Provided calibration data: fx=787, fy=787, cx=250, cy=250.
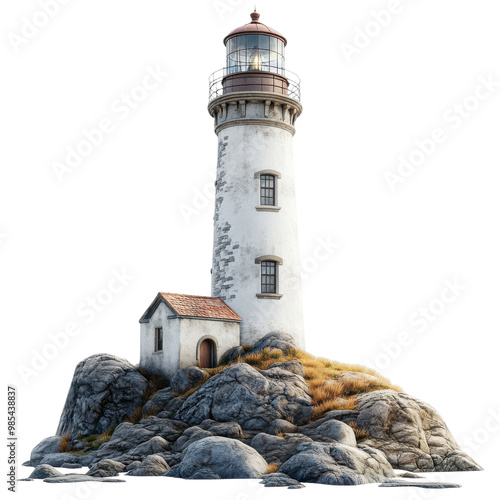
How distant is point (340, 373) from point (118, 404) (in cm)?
812

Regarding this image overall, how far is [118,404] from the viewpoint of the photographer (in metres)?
28.6

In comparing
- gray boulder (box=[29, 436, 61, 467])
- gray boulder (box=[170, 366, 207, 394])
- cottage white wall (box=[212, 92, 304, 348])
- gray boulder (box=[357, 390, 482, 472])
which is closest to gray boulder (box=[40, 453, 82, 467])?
gray boulder (box=[29, 436, 61, 467])

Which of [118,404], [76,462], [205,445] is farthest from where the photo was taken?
[118,404]

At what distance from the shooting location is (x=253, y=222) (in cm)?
3130

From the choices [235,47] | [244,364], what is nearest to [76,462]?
[244,364]

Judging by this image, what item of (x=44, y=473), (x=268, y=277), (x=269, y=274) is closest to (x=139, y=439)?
(x=44, y=473)

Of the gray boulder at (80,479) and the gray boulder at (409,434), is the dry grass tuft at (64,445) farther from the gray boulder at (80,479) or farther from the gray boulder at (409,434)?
the gray boulder at (409,434)

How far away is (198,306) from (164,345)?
6.39ft

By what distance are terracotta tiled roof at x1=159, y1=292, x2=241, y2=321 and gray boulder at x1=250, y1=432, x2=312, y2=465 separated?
7338mm

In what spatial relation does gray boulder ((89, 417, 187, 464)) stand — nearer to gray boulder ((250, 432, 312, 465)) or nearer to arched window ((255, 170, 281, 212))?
gray boulder ((250, 432, 312, 465))

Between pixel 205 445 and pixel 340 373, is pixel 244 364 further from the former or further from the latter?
pixel 205 445

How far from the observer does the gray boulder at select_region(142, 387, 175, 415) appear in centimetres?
2723

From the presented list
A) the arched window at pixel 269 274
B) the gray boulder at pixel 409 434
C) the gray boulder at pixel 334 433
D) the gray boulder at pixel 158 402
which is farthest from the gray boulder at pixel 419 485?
the arched window at pixel 269 274

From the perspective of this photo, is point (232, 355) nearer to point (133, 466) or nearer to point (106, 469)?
point (133, 466)
